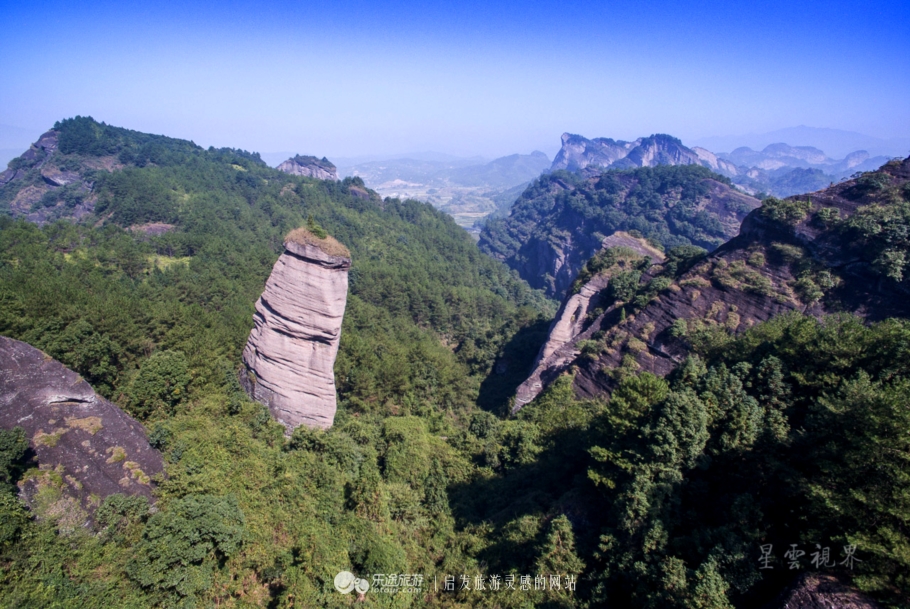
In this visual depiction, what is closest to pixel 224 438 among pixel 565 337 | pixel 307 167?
pixel 565 337

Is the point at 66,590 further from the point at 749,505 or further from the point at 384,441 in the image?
the point at 749,505

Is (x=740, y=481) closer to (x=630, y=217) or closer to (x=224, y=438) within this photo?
(x=224, y=438)

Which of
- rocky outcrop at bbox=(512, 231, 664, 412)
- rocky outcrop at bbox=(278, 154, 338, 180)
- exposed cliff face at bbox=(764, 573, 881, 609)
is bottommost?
rocky outcrop at bbox=(512, 231, 664, 412)

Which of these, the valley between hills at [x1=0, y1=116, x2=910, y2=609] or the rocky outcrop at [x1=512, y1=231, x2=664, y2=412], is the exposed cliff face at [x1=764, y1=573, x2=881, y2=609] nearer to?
the valley between hills at [x1=0, y1=116, x2=910, y2=609]

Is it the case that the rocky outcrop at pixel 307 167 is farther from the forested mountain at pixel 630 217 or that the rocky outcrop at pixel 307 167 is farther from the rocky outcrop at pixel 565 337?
the rocky outcrop at pixel 565 337

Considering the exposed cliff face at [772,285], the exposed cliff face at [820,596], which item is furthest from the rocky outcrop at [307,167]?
the exposed cliff face at [820,596]

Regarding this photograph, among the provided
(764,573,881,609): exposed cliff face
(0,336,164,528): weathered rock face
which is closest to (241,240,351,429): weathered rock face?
(0,336,164,528): weathered rock face

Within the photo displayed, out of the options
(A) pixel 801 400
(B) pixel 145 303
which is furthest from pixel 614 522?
(B) pixel 145 303
